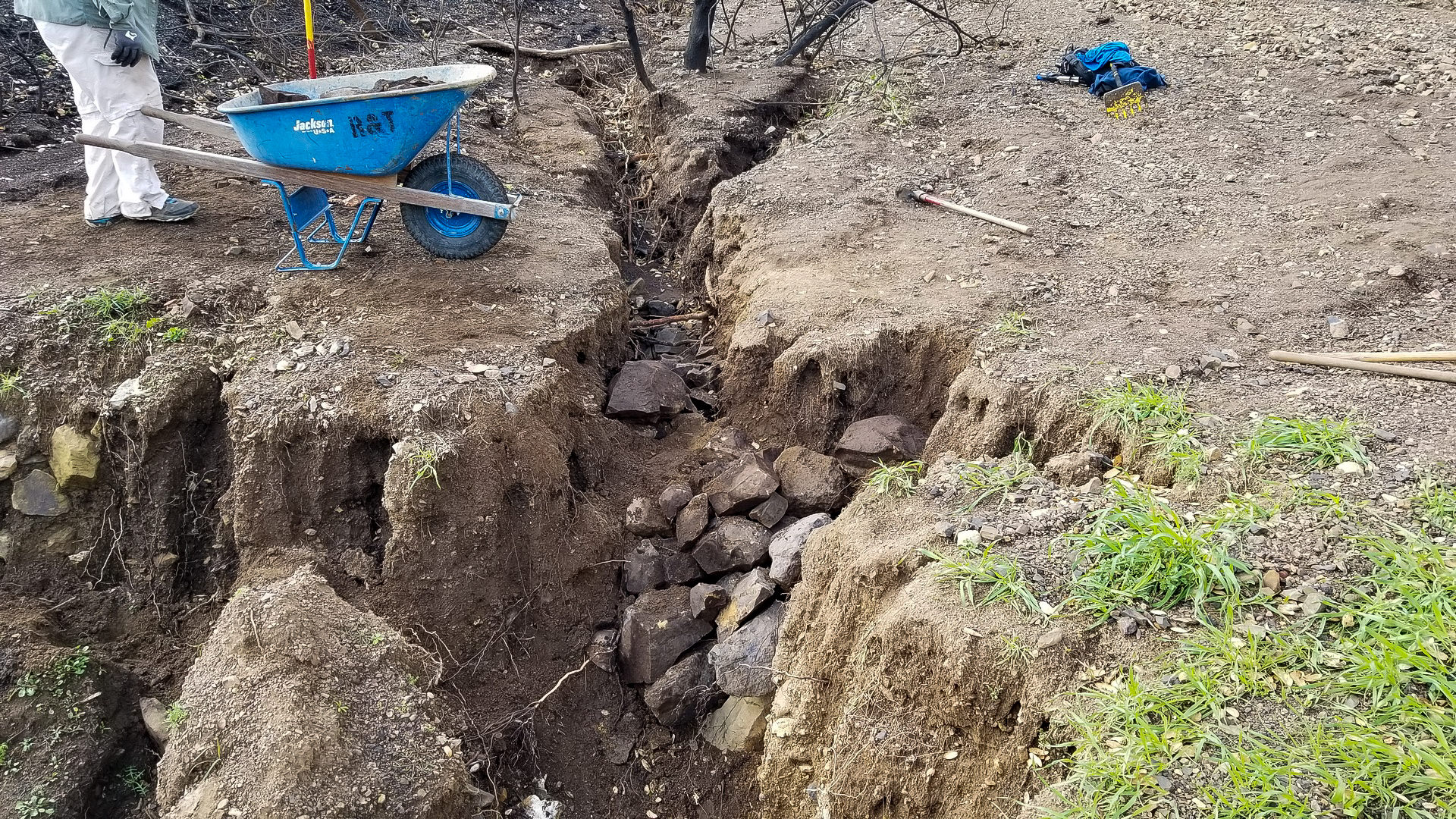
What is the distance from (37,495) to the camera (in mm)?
3992

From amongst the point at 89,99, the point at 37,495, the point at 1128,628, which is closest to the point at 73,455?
the point at 37,495

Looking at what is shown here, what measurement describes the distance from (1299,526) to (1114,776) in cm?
111

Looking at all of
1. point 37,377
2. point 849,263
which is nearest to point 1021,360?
point 849,263

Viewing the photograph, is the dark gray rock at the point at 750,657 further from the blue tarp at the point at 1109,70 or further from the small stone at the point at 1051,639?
the blue tarp at the point at 1109,70

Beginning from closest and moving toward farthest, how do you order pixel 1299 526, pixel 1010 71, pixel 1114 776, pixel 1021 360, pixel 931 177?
pixel 1114 776
pixel 1299 526
pixel 1021 360
pixel 931 177
pixel 1010 71

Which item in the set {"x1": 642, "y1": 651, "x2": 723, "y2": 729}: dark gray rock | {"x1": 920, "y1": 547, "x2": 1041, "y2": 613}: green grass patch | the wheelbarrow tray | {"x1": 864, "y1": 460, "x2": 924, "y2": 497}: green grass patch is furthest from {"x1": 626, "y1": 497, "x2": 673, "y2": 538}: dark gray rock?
the wheelbarrow tray

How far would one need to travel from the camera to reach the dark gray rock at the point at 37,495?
3.97 metres

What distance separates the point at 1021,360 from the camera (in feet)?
12.9

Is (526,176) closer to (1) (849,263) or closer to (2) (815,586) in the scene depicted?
(1) (849,263)

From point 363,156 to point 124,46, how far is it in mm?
1507

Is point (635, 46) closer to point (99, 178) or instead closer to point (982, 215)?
point (982, 215)

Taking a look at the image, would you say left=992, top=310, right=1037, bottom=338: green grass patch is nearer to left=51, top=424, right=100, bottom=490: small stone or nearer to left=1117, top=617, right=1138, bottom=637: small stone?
left=1117, top=617, right=1138, bottom=637: small stone

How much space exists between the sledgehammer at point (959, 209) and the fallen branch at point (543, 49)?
451cm

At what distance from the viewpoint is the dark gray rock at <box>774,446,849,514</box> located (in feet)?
13.1
